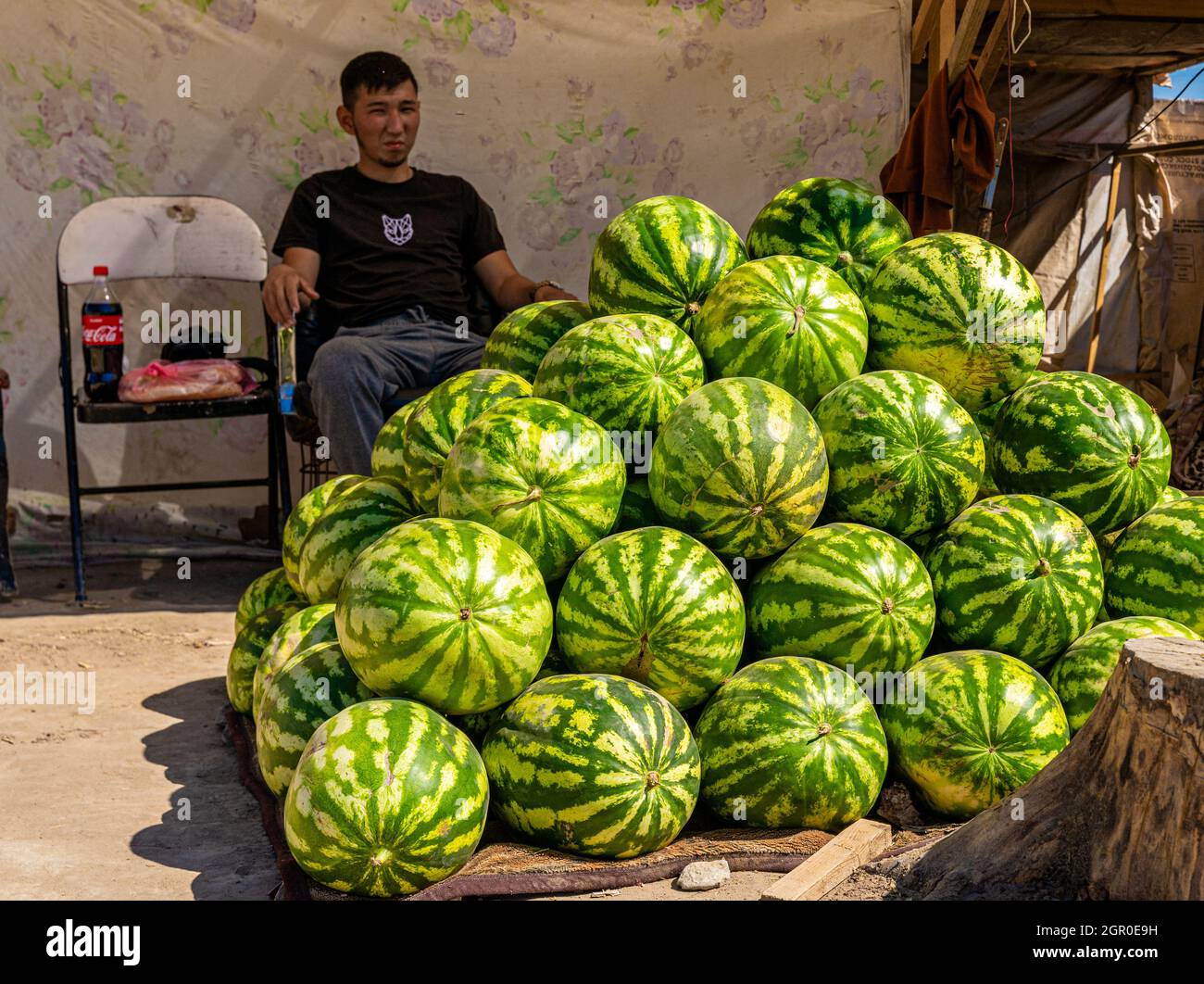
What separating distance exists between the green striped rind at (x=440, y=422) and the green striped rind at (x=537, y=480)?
210 millimetres

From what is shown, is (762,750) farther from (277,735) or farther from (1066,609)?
(277,735)

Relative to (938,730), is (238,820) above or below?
below

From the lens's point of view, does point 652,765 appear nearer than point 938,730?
Yes

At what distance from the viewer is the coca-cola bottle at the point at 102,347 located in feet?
16.5

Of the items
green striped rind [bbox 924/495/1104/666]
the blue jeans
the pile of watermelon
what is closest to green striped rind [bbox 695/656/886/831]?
the pile of watermelon

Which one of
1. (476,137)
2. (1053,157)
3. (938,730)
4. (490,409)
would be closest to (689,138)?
(476,137)

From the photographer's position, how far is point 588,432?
246 centimetres

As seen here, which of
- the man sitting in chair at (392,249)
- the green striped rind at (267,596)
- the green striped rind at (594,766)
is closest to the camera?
the green striped rind at (594,766)

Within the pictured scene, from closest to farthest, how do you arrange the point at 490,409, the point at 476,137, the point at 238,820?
the point at 490,409, the point at 238,820, the point at 476,137

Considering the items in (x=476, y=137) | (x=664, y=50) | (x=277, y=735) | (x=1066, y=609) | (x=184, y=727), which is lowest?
(x=184, y=727)

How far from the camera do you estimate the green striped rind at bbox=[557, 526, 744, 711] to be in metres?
2.29

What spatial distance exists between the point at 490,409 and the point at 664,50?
4.06 meters

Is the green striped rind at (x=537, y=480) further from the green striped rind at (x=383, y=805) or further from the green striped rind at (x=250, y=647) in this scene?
the green striped rind at (x=250, y=647)

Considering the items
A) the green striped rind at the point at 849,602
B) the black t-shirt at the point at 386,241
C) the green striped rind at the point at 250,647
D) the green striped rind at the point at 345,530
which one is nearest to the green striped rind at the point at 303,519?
the green striped rind at the point at 250,647
